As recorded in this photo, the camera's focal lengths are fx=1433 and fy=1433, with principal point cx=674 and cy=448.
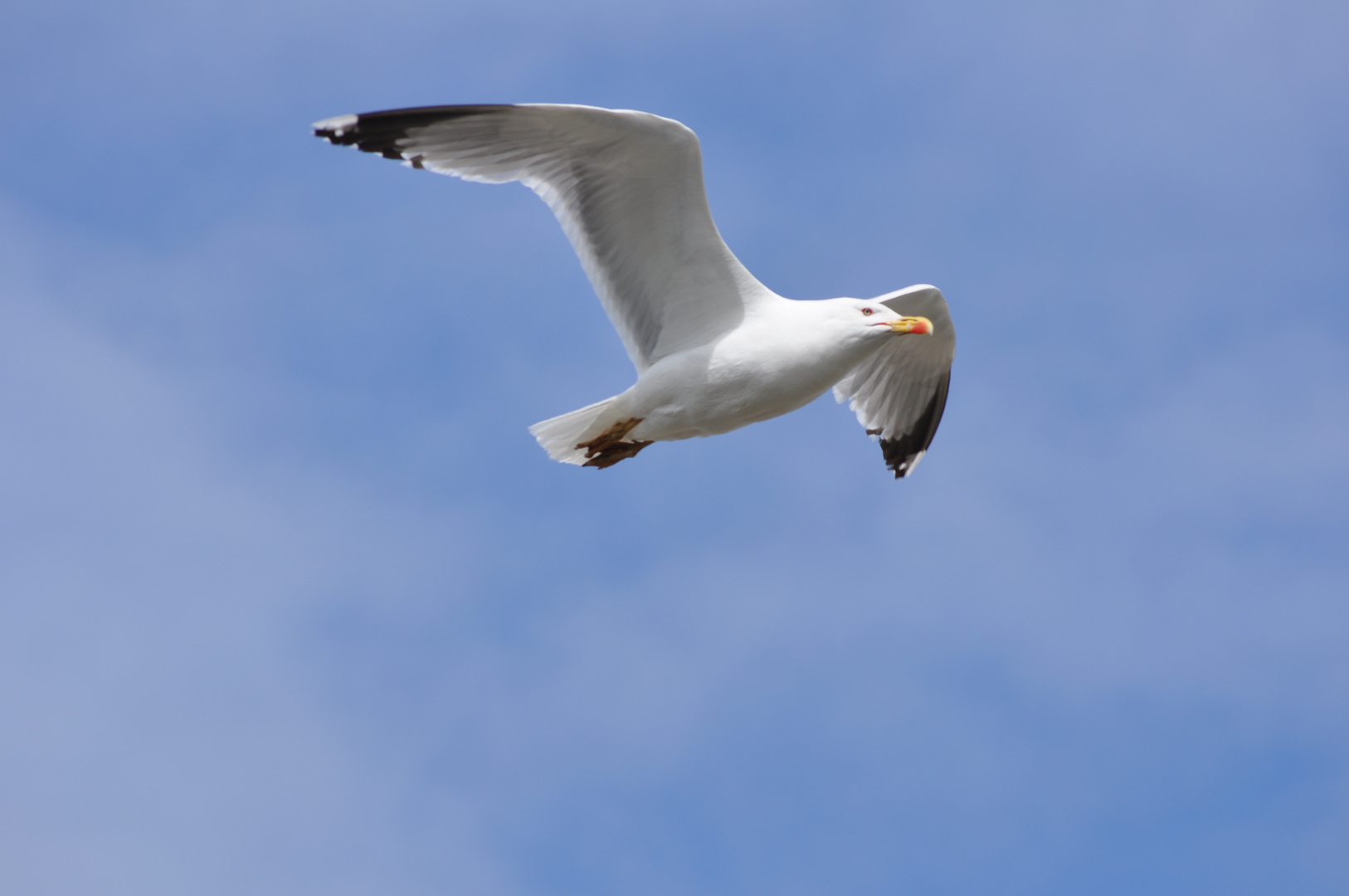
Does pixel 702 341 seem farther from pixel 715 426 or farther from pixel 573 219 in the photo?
pixel 573 219

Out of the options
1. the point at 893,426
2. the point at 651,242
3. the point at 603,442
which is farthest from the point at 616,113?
the point at 893,426

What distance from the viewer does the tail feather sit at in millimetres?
8930

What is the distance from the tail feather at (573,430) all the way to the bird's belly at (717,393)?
0.19 metres

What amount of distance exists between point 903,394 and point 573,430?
3273mm

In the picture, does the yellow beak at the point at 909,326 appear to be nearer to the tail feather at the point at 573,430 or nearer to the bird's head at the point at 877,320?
the bird's head at the point at 877,320

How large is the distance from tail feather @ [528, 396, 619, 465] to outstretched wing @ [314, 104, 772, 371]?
44 cm

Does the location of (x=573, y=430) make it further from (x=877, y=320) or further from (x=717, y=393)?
(x=877, y=320)

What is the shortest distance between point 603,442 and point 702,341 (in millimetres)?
907

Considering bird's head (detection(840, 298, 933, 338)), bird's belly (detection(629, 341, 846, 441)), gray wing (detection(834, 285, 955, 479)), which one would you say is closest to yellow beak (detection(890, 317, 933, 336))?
bird's head (detection(840, 298, 933, 338))

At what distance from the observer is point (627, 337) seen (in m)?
9.12

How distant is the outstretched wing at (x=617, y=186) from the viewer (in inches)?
319

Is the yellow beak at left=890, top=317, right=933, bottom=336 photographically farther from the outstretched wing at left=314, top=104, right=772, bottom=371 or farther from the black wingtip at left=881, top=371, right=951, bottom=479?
the black wingtip at left=881, top=371, right=951, bottom=479

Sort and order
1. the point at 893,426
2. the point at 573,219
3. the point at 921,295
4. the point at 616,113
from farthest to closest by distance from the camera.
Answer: the point at 893,426 → the point at 921,295 → the point at 573,219 → the point at 616,113

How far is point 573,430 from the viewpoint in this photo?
9062 mm
